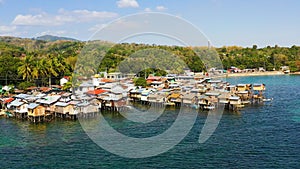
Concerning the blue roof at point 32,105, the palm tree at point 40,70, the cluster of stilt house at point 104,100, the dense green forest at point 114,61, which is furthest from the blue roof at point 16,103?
the palm tree at point 40,70

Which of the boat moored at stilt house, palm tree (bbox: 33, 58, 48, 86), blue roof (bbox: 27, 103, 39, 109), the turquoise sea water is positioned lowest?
the turquoise sea water

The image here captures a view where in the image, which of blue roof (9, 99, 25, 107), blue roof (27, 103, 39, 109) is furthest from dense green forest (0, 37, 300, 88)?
blue roof (9, 99, 25, 107)

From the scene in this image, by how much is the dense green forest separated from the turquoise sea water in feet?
31.7

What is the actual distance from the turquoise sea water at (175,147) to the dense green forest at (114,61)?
9.67 m

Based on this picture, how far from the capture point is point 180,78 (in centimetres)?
5169

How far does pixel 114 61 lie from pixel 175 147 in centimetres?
4320

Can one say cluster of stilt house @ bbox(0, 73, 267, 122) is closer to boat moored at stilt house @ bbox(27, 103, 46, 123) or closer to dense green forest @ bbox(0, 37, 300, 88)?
boat moored at stilt house @ bbox(27, 103, 46, 123)

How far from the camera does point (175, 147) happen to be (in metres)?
18.3

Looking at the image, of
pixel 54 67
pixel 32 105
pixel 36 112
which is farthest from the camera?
pixel 54 67

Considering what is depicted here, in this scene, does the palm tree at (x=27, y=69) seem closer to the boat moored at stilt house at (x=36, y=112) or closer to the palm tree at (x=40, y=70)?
the palm tree at (x=40, y=70)

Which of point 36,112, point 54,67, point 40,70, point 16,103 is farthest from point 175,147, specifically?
point 54,67

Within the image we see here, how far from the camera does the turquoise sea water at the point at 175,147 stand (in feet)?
52.2

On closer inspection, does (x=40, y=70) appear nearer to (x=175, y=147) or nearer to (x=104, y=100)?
(x=104, y=100)

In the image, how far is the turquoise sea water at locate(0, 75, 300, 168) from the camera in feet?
52.2
